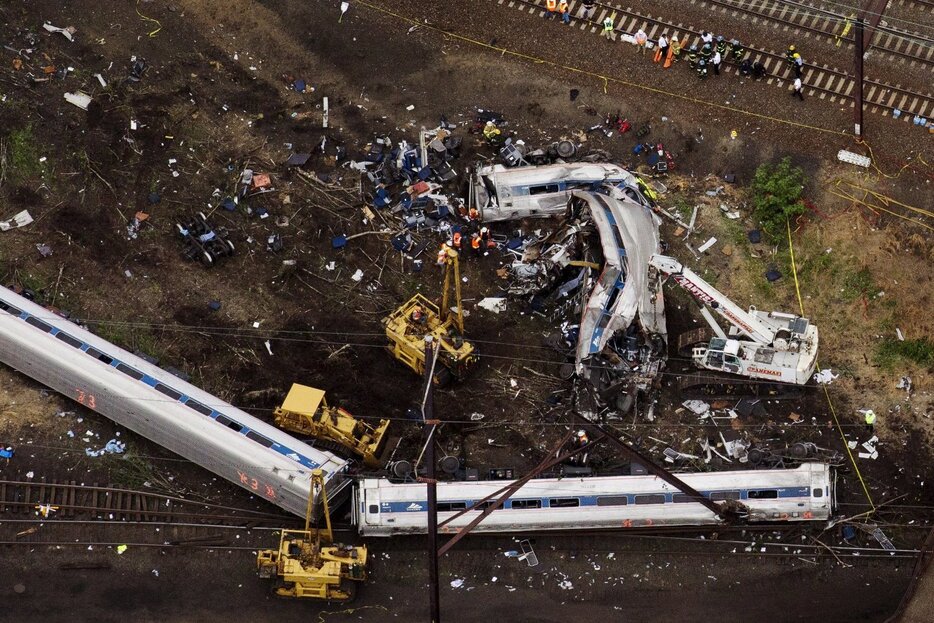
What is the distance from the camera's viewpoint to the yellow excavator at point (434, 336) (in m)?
37.5

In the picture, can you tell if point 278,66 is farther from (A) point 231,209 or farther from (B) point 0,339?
(B) point 0,339

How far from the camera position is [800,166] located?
4178 centimetres

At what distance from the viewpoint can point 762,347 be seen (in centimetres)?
3806

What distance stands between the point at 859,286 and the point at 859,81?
22.5 ft

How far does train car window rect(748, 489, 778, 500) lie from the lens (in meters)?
36.1

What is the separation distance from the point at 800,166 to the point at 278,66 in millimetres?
16560

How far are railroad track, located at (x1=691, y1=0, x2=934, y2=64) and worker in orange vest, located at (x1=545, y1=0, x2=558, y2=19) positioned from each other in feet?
14.3

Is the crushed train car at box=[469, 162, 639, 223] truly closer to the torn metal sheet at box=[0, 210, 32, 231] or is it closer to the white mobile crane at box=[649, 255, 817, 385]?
the white mobile crane at box=[649, 255, 817, 385]

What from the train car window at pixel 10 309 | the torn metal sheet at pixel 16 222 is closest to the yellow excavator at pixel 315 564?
the train car window at pixel 10 309

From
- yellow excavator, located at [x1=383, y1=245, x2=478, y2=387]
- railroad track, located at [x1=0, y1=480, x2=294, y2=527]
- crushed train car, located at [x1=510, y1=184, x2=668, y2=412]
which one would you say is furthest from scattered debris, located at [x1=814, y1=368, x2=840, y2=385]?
railroad track, located at [x1=0, y1=480, x2=294, y2=527]

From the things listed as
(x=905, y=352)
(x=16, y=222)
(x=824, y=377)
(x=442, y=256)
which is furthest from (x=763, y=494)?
(x=16, y=222)

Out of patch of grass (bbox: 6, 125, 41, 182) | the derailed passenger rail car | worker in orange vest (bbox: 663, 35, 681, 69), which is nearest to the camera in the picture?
the derailed passenger rail car

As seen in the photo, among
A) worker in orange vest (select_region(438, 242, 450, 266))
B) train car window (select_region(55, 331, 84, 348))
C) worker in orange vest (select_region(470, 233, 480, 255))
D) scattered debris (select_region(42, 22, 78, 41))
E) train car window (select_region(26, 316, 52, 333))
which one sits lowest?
train car window (select_region(55, 331, 84, 348))

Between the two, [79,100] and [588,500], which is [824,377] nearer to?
[588,500]
